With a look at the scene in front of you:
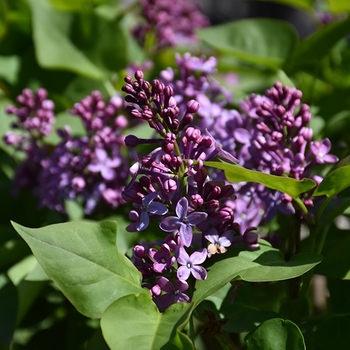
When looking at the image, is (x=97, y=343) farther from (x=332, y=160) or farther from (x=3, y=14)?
(x=3, y=14)

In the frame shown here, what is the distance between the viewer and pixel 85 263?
2.27 ft

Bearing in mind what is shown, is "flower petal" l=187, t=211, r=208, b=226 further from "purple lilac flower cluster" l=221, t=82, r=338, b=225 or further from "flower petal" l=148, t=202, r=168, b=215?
A: "purple lilac flower cluster" l=221, t=82, r=338, b=225

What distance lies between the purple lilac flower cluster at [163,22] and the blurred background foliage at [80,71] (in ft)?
0.12

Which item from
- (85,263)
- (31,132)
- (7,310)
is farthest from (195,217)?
(31,132)

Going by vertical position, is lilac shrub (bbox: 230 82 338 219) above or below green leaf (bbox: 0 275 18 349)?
above

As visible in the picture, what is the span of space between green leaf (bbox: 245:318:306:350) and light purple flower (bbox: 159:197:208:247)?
131 millimetres

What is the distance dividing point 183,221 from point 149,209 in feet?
0.14

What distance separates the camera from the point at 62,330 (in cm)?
122

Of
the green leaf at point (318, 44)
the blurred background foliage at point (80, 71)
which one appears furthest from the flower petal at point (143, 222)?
the green leaf at point (318, 44)

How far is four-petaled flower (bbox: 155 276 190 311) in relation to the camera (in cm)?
71

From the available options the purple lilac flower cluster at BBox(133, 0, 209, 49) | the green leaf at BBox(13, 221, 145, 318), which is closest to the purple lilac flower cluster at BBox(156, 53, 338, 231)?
the green leaf at BBox(13, 221, 145, 318)

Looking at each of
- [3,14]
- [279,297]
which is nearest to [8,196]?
[3,14]

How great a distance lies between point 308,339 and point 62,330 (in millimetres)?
569

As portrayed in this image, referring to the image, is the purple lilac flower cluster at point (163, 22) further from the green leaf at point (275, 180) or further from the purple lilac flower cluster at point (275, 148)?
the green leaf at point (275, 180)
